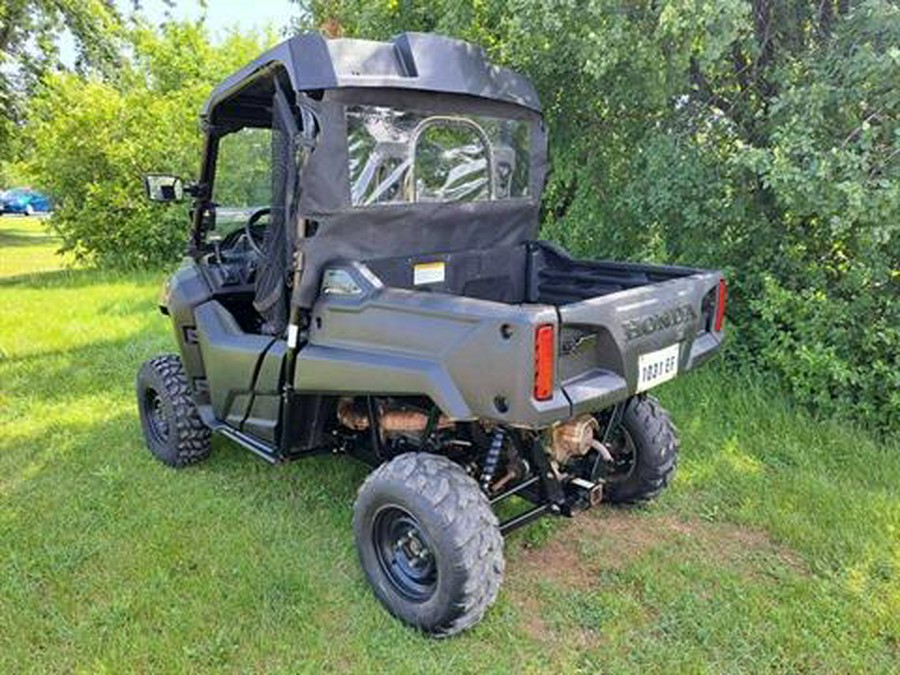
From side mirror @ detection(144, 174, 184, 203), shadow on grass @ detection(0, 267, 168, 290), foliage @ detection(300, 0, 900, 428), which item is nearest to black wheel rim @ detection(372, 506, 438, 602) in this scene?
side mirror @ detection(144, 174, 184, 203)

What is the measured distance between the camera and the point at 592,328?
99.7 inches

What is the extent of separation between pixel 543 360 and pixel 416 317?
506 millimetres

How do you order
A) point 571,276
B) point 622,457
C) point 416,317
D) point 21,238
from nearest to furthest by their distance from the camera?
point 416,317 → point 622,457 → point 571,276 → point 21,238

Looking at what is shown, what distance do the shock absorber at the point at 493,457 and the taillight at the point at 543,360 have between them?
59 centimetres

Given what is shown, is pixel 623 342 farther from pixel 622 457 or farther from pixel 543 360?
pixel 622 457

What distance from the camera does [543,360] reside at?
230 cm

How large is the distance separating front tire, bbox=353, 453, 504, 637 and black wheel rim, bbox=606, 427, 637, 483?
109 cm

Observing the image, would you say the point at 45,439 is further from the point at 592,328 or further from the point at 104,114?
the point at 104,114

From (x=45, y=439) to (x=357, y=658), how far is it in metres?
3.03

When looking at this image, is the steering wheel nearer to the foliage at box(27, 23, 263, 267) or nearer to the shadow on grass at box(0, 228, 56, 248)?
the foliage at box(27, 23, 263, 267)

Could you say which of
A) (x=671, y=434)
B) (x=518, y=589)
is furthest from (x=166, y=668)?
(x=671, y=434)

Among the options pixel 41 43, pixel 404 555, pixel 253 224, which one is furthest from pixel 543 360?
pixel 41 43

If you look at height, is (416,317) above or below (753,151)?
below

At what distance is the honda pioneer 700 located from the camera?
99.5 inches
